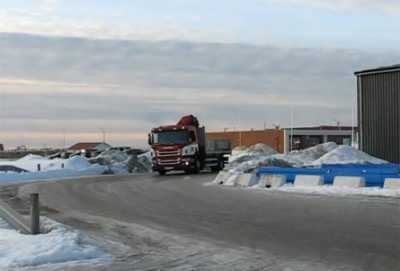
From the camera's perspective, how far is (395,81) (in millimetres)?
39469

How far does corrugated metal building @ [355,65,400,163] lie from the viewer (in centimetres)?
3959

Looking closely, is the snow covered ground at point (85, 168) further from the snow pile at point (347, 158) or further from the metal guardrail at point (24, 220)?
the metal guardrail at point (24, 220)

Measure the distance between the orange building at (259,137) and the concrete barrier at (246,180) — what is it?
68.8m

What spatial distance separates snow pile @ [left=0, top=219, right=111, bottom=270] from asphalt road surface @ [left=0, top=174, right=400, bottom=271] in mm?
439

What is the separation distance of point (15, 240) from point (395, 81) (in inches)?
1195

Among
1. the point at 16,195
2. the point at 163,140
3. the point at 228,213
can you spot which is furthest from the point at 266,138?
the point at 228,213

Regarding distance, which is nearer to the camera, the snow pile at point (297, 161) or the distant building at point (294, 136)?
the snow pile at point (297, 161)

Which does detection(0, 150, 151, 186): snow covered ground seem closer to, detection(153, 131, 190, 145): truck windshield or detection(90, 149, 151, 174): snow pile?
detection(90, 149, 151, 174): snow pile

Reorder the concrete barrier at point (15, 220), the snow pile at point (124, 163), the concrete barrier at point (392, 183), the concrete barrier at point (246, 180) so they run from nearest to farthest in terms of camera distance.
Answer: the concrete barrier at point (15, 220) → the concrete barrier at point (392, 183) → the concrete barrier at point (246, 180) → the snow pile at point (124, 163)

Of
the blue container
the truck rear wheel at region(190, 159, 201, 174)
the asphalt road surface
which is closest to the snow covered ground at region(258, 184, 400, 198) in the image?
the blue container

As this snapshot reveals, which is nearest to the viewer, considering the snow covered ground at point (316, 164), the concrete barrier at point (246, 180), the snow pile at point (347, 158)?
the snow covered ground at point (316, 164)

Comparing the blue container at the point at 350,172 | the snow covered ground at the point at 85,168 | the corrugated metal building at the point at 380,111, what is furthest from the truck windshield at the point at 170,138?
the blue container at the point at 350,172

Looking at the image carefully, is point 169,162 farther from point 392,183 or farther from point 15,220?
point 15,220

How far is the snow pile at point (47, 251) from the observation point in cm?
1142
